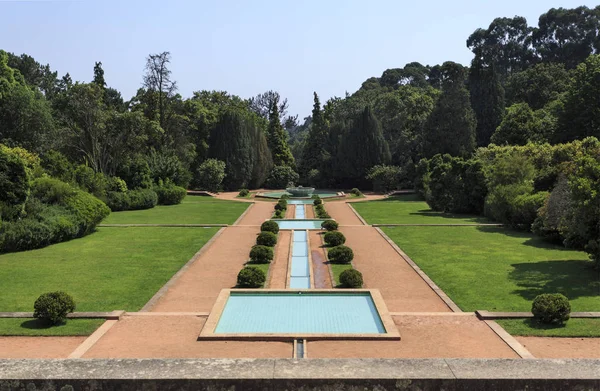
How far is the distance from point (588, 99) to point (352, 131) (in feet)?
87.8

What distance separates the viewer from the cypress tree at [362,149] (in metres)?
61.0

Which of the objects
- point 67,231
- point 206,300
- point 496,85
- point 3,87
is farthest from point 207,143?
point 206,300

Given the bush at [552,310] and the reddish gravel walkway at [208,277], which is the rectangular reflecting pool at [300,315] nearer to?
the reddish gravel walkway at [208,277]

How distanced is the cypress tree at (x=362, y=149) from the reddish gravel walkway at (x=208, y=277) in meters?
38.3

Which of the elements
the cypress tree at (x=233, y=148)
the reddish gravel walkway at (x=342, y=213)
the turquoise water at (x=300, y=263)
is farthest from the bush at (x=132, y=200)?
the cypress tree at (x=233, y=148)

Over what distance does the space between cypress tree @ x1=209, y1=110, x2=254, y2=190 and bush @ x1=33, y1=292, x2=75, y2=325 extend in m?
47.8

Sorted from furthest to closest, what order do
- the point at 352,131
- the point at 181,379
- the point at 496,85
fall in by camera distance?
the point at 352,131, the point at 496,85, the point at 181,379

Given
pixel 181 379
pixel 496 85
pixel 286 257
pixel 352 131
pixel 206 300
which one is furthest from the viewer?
pixel 352 131

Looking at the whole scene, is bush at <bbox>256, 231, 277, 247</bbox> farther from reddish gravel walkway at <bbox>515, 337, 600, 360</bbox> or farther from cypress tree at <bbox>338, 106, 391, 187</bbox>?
cypress tree at <bbox>338, 106, 391, 187</bbox>

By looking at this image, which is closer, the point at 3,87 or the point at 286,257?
the point at 286,257

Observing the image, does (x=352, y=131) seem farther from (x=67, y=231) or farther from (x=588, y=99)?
(x=67, y=231)

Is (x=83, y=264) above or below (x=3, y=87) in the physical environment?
below

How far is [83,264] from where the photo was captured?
18.6 metres

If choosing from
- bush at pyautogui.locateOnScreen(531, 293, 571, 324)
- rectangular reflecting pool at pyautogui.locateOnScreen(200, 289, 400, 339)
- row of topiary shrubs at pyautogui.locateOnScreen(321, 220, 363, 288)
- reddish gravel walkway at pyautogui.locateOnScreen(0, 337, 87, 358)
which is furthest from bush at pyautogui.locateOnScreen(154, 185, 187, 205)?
bush at pyautogui.locateOnScreen(531, 293, 571, 324)
